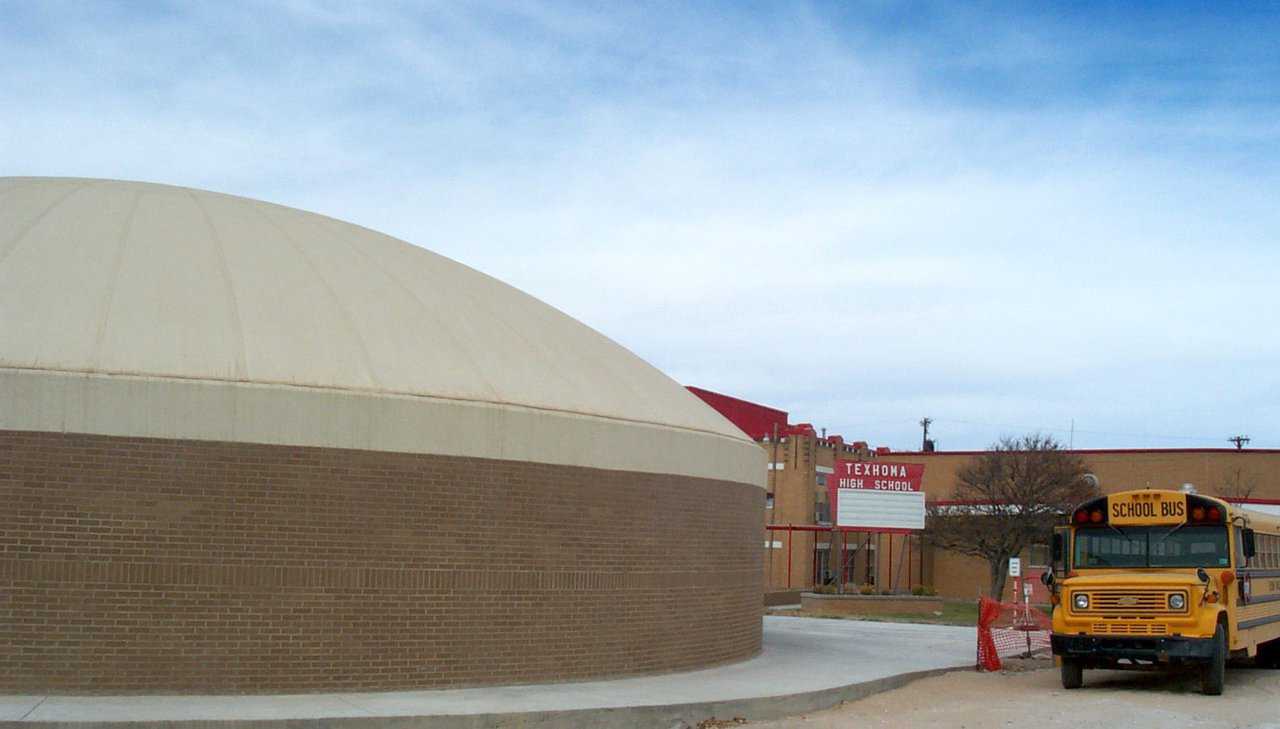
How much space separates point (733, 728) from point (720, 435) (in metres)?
5.79

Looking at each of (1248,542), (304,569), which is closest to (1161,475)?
(1248,542)

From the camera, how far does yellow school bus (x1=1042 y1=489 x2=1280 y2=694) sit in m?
18.2

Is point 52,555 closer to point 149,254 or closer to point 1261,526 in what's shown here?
point 149,254

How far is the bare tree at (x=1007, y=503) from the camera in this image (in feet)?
159

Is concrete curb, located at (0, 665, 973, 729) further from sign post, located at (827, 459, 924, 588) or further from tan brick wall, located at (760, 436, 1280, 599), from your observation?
tan brick wall, located at (760, 436, 1280, 599)

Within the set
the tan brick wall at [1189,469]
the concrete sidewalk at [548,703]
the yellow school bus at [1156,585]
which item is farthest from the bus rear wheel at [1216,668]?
the tan brick wall at [1189,469]

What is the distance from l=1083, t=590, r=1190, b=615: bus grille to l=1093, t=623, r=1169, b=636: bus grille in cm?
16

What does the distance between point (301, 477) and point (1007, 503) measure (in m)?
38.6

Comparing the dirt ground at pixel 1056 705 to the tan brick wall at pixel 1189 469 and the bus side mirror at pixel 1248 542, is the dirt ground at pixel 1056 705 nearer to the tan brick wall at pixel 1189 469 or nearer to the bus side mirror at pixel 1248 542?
the bus side mirror at pixel 1248 542

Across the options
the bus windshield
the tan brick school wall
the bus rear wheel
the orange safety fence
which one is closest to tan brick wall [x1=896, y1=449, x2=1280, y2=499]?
the orange safety fence

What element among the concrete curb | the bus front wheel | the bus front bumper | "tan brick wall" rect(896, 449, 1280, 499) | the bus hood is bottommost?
the concrete curb

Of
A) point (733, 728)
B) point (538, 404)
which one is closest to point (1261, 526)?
point (733, 728)

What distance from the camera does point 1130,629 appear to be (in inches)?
722

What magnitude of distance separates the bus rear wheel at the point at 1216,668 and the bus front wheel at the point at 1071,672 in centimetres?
161
